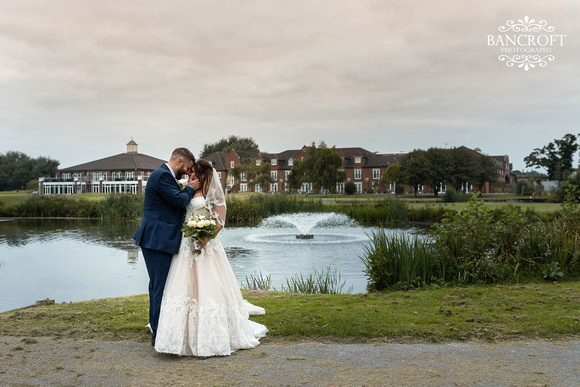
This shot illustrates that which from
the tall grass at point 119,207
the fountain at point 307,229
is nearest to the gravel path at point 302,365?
the fountain at point 307,229

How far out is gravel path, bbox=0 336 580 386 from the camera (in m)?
4.20

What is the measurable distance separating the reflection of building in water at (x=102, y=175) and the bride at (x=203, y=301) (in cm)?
7445

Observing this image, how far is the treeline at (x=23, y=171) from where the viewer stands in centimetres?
9875

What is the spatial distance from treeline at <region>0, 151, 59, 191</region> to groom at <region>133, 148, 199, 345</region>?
104m

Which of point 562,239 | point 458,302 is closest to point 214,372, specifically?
point 458,302

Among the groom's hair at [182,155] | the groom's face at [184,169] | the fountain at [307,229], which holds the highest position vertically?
the groom's hair at [182,155]

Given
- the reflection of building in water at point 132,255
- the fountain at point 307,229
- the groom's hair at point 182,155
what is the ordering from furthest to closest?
the fountain at point 307,229 < the reflection of building in water at point 132,255 < the groom's hair at point 182,155

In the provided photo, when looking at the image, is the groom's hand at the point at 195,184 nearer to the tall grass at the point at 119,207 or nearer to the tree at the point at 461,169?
the tall grass at the point at 119,207

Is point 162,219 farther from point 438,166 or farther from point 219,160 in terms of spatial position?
point 219,160

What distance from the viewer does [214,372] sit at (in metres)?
4.52

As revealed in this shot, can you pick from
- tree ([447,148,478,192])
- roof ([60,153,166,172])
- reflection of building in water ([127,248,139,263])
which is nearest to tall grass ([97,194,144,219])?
reflection of building in water ([127,248,139,263])

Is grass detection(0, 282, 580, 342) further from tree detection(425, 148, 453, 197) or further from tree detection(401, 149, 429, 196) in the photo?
tree detection(425, 148, 453, 197)

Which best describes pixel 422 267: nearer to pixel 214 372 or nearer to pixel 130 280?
pixel 214 372

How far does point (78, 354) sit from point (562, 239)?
8607 millimetres
